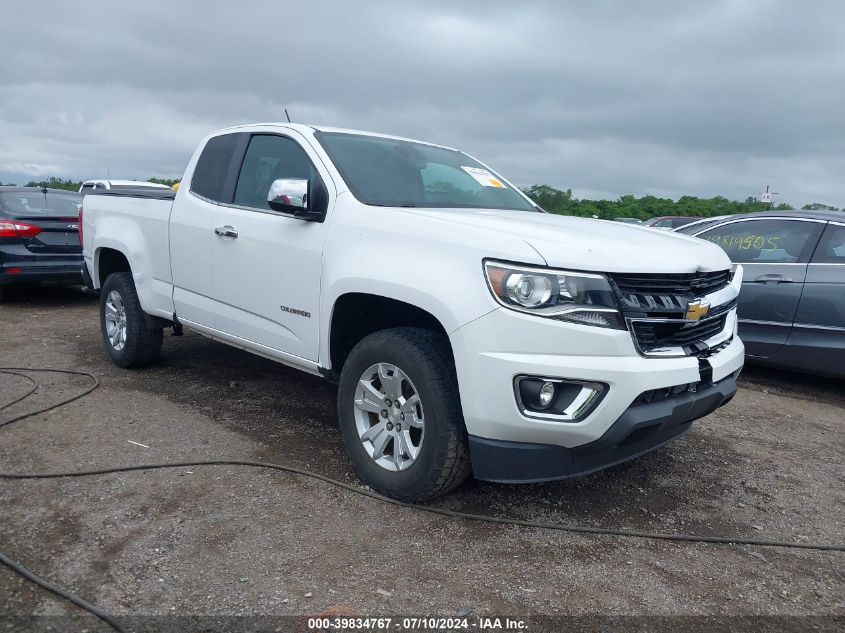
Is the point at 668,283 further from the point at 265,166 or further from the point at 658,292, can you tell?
the point at 265,166

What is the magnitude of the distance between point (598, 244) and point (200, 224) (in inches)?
106

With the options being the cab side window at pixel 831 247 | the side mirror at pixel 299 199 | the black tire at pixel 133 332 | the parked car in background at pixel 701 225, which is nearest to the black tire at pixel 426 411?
the side mirror at pixel 299 199

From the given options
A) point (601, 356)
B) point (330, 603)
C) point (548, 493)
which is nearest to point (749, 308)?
point (548, 493)

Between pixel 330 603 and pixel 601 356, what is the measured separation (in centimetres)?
138

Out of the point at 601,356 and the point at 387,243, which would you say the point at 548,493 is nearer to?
the point at 601,356

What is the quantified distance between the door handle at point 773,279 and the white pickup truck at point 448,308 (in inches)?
93.4

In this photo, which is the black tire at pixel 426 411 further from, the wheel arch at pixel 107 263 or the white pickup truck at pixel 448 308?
the wheel arch at pixel 107 263

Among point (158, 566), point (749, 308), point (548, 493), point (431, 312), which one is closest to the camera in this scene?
point (158, 566)

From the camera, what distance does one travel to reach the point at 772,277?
5711 millimetres

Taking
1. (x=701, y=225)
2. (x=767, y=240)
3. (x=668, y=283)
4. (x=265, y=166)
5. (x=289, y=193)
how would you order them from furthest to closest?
(x=701, y=225)
(x=767, y=240)
(x=265, y=166)
(x=289, y=193)
(x=668, y=283)

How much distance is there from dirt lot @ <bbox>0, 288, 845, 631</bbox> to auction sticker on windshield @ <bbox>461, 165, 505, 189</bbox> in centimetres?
187

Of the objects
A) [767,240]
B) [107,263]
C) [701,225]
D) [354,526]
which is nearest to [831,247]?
[767,240]

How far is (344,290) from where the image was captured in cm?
340

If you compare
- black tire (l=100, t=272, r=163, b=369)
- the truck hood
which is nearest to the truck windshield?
the truck hood
